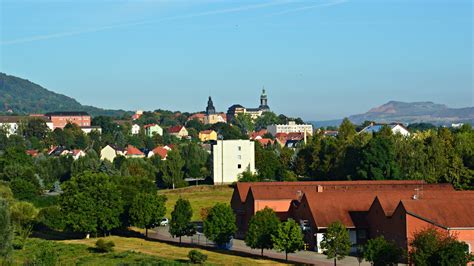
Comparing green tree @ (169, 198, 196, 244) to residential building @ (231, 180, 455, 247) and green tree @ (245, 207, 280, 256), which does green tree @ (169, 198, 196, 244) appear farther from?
green tree @ (245, 207, 280, 256)

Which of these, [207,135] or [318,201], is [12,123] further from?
[318,201]

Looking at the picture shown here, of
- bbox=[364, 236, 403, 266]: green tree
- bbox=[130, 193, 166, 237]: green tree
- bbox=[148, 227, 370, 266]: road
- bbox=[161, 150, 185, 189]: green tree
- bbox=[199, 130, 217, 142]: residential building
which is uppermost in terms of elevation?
bbox=[199, 130, 217, 142]: residential building

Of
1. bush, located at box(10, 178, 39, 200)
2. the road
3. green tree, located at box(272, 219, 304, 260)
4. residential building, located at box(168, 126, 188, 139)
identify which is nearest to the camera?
the road

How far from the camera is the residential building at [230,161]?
254ft

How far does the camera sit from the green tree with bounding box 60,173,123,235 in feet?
173

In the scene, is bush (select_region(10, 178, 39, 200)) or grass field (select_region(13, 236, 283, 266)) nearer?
grass field (select_region(13, 236, 283, 266))

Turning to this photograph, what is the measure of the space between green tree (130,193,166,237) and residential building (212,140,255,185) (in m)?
25.1

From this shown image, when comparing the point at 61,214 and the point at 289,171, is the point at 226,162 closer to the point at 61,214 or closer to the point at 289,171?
the point at 289,171

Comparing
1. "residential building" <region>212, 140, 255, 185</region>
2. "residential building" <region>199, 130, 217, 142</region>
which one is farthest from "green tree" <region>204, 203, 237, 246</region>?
"residential building" <region>199, 130, 217, 142</region>

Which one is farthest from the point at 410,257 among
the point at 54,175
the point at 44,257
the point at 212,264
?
the point at 54,175

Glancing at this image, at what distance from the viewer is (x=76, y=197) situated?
53.4 m

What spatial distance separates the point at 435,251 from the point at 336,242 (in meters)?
6.22

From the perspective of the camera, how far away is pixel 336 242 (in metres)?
39.8

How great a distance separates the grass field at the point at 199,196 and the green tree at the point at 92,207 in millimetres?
7367
